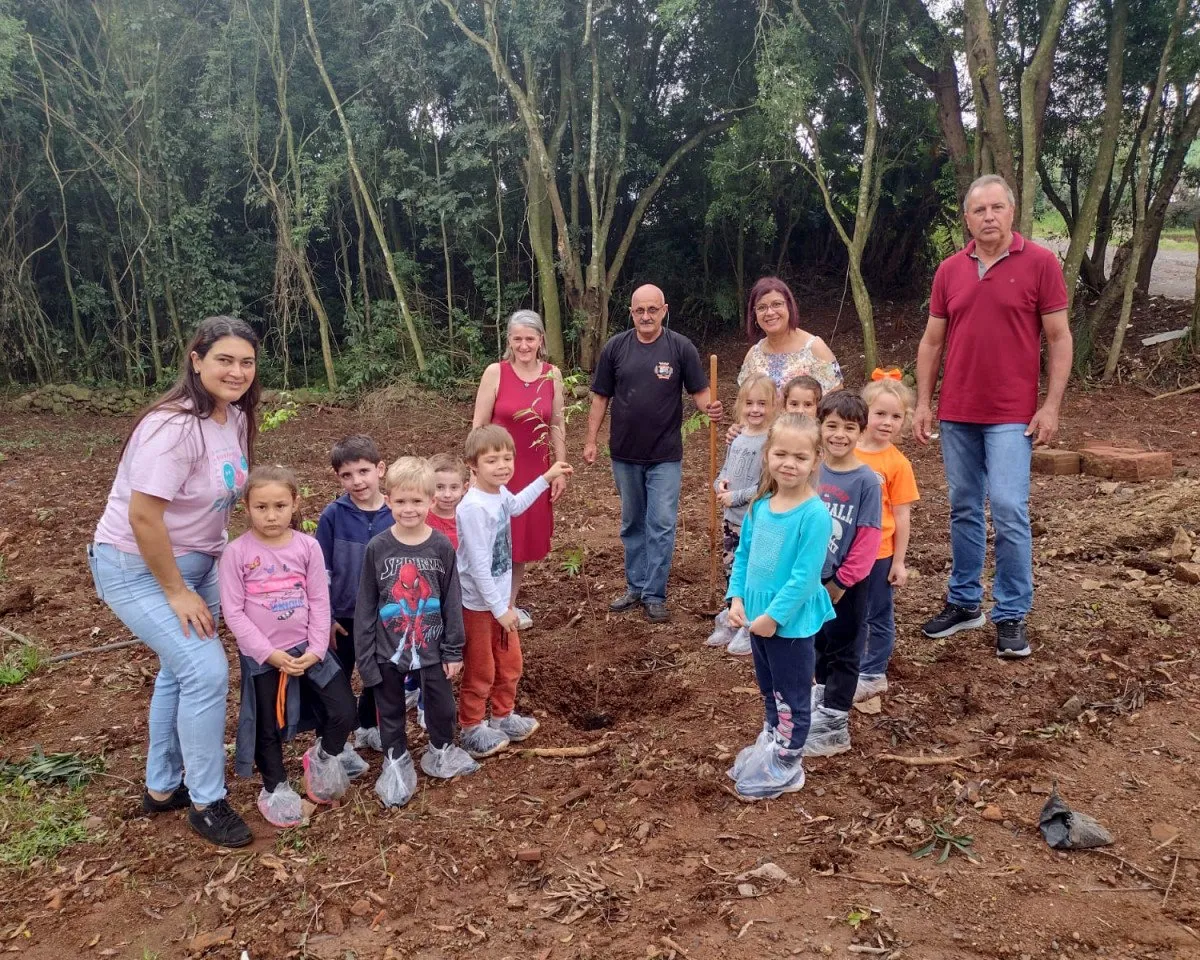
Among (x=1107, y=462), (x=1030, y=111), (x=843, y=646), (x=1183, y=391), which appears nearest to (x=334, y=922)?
(x=843, y=646)

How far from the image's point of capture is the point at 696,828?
9.73ft

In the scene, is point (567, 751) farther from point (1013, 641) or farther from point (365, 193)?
point (365, 193)

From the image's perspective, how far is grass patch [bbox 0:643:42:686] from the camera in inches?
174

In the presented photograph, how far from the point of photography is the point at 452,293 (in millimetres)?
14586

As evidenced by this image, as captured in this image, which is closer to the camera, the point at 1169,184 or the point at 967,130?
the point at 1169,184

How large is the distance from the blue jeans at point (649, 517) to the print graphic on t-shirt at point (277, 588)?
2.09 m

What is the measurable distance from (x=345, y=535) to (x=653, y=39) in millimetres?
12148

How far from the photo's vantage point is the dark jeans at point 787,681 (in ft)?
9.64

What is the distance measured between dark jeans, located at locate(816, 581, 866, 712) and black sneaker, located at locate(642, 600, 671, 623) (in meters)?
1.50

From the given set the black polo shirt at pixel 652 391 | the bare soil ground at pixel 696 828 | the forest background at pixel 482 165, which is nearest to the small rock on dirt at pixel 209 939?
the bare soil ground at pixel 696 828

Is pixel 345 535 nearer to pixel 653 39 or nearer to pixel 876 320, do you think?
pixel 653 39

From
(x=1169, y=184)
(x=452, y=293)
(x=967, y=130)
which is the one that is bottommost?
(x=452, y=293)

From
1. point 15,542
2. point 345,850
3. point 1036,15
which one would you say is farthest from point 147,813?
point 1036,15

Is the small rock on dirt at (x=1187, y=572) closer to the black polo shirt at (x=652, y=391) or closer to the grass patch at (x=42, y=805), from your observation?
the black polo shirt at (x=652, y=391)
